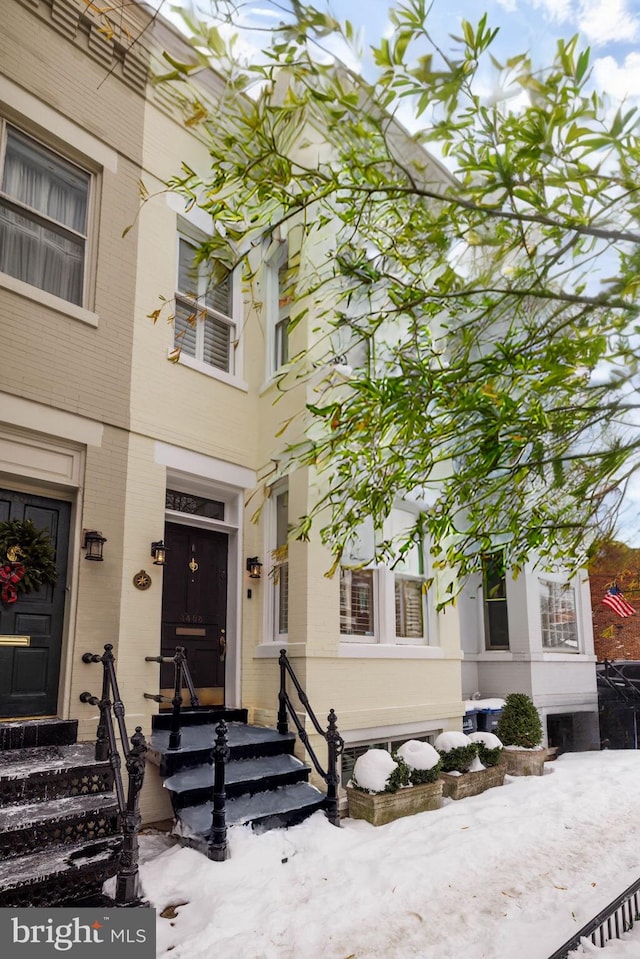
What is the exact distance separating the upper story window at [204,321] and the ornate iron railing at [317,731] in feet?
13.1

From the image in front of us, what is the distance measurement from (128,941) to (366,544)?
544 cm

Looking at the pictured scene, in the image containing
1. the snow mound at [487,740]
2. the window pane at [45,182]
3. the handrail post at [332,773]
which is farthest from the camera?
the snow mound at [487,740]

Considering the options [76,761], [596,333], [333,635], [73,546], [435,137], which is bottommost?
[76,761]

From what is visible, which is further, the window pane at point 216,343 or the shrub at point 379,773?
the window pane at point 216,343

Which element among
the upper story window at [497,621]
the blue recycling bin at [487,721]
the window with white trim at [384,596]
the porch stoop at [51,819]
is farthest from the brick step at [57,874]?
the upper story window at [497,621]

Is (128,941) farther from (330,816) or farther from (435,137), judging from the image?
(435,137)

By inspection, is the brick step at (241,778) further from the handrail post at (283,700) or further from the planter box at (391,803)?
the planter box at (391,803)

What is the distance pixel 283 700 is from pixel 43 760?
8.78 ft

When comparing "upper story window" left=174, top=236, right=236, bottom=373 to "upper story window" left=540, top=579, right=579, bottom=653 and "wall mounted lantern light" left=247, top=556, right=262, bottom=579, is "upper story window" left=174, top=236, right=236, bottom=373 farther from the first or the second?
"upper story window" left=540, top=579, right=579, bottom=653

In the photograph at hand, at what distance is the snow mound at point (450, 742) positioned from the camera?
8.20 metres

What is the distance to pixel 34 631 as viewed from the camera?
646cm

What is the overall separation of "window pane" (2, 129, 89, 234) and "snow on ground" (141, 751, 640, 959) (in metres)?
6.60

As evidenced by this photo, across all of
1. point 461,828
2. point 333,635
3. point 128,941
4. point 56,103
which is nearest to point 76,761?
point 128,941

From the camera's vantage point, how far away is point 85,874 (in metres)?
4.57
